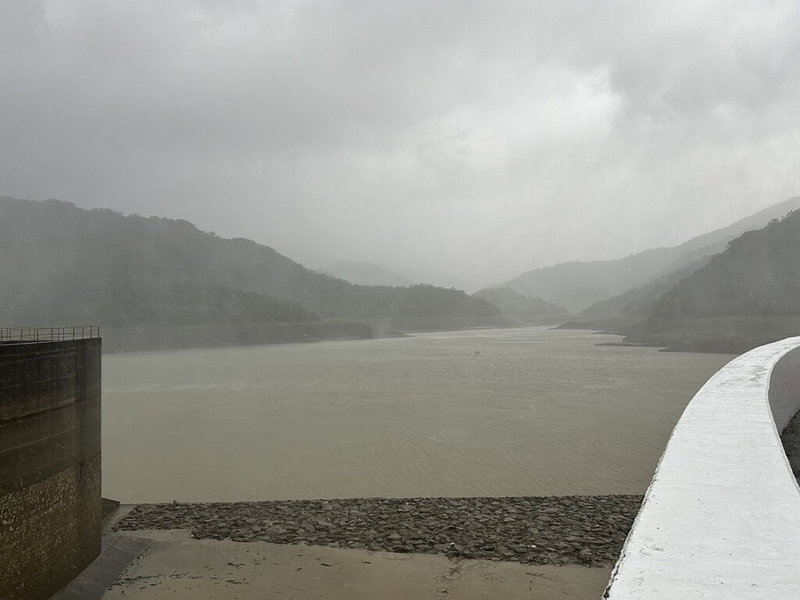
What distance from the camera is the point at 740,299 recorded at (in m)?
79.7

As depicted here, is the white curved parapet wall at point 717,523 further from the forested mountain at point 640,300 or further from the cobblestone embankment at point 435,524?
the forested mountain at point 640,300

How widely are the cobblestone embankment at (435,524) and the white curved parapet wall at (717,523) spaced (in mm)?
6817

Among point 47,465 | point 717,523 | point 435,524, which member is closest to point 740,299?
point 435,524

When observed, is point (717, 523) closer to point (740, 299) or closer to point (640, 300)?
point (740, 299)

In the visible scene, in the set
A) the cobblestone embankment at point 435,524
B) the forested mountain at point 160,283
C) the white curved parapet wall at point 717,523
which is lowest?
the cobblestone embankment at point 435,524

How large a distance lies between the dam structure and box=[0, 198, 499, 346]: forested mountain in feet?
281

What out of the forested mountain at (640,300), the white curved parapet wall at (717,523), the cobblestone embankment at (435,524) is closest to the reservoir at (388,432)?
the cobblestone embankment at (435,524)

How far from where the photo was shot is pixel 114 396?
1335 inches

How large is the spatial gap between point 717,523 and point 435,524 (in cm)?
972

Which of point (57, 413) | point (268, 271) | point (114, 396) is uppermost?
point (268, 271)

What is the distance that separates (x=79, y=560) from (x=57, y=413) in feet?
8.75

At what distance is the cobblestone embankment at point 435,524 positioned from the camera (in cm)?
1040

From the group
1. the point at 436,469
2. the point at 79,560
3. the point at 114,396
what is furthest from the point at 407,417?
the point at 114,396

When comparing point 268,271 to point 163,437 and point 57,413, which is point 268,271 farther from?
point 57,413
